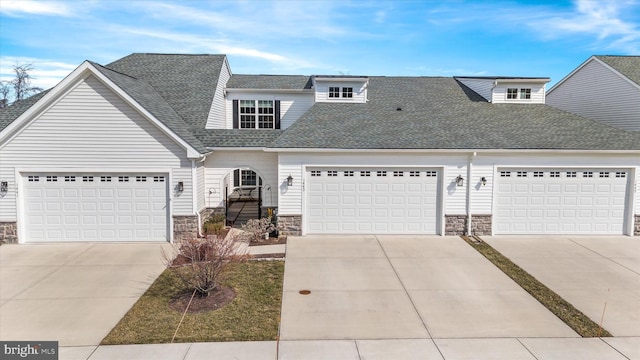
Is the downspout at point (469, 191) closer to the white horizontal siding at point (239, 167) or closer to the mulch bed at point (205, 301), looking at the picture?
the white horizontal siding at point (239, 167)

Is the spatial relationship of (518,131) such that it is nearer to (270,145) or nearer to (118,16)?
(270,145)

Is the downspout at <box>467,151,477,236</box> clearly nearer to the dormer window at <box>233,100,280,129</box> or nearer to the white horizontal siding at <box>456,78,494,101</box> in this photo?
the white horizontal siding at <box>456,78,494,101</box>

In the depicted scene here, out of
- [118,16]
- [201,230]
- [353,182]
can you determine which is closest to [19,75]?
[118,16]

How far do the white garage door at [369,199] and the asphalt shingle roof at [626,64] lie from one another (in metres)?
11.6

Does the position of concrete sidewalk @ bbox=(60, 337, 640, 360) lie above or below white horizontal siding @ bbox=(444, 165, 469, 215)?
below

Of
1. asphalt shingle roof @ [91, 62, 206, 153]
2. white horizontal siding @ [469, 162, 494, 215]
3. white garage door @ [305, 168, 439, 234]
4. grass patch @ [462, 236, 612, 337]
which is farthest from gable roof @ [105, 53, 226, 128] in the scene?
grass patch @ [462, 236, 612, 337]

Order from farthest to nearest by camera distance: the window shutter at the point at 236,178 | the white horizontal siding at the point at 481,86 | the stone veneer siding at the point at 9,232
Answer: the window shutter at the point at 236,178
the white horizontal siding at the point at 481,86
the stone veneer siding at the point at 9,232

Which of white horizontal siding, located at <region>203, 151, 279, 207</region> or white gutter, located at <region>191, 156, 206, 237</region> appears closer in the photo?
white gutter, located at <region>191, 156, 206, 237</region>

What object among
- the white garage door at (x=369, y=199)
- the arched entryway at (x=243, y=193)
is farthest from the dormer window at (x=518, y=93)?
the arched entryway at (x=243, y=193)

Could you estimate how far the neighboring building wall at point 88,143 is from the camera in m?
14.1

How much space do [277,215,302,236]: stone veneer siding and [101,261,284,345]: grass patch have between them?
186 inches

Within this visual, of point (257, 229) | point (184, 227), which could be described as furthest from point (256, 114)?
point (184, 227)

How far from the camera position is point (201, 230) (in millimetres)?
15438

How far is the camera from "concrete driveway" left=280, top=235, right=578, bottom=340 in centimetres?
808
